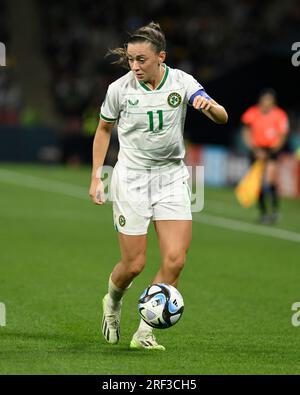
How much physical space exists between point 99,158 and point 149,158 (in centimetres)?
41

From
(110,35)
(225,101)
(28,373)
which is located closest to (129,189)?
(28,373)

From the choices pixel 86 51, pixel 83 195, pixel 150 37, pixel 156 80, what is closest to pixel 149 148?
pixel 156 80

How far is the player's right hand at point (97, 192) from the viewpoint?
9.20m

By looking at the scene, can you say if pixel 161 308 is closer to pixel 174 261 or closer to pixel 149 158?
pixel 174 261

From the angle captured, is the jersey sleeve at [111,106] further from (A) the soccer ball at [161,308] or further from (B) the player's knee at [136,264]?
(A) the soccer ball at [161,308]

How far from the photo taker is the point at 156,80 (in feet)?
29.8

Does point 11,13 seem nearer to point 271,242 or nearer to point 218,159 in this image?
point 218,159

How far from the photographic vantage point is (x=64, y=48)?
129ft

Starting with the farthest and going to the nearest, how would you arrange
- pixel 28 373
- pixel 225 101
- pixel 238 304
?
pixel 225 101 < pixel 238 304 < pixel 28 373

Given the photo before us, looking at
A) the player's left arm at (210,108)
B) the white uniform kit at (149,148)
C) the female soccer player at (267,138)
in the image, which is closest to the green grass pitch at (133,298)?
the female soccer player at (267,138)

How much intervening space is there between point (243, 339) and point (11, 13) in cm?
3031

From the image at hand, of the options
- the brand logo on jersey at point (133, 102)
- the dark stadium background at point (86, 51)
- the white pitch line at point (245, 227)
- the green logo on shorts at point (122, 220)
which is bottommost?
the green logo on shorts at point (122, 220)

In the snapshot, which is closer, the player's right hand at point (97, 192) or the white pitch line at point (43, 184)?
the player's right hand at point (97, 192)

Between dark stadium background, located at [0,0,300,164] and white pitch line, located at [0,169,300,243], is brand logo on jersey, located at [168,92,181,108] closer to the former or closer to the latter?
white pitch line, located at [0,169,300,243]
